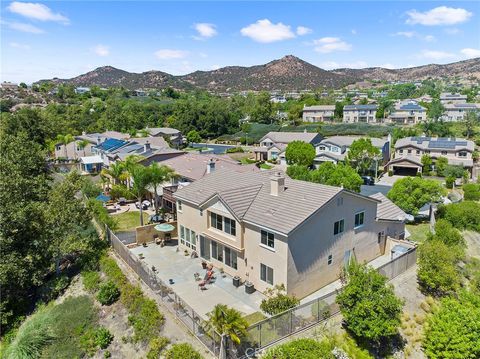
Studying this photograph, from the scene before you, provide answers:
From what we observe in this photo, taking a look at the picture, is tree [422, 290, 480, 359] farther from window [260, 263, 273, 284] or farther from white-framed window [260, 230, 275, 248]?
white-framed window [260, 230, 275, 248]

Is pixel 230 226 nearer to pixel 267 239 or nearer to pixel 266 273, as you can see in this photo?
pixel 267 239

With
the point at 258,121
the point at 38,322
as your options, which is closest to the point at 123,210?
the point at 38,322

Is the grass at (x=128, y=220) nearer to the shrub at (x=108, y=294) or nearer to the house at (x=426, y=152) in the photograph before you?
the shrub at (x=108, y=294)

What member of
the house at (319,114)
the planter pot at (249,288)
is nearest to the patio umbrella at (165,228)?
the planter pot at (249,288)

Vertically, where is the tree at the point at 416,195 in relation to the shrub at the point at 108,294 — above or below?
above

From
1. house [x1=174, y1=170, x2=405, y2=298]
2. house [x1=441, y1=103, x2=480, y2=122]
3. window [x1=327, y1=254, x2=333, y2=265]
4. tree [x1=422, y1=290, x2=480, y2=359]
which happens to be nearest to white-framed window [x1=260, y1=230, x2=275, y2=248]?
house [x1=174, y1=170, x2=405, y2=298]

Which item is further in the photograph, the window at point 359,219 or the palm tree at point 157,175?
the palm tree at point 157,175

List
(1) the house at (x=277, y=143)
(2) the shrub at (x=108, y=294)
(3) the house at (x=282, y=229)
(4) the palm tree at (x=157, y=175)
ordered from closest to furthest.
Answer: (3) the house at (x=282, y=229), (2) the shrub at (x=108, y=294), (4) the palm tree at (x=157, y=175), (1) the house at (x=277, y=143)

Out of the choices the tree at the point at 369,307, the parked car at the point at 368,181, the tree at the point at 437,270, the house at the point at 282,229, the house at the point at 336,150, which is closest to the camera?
the tree at the point at 369,307
